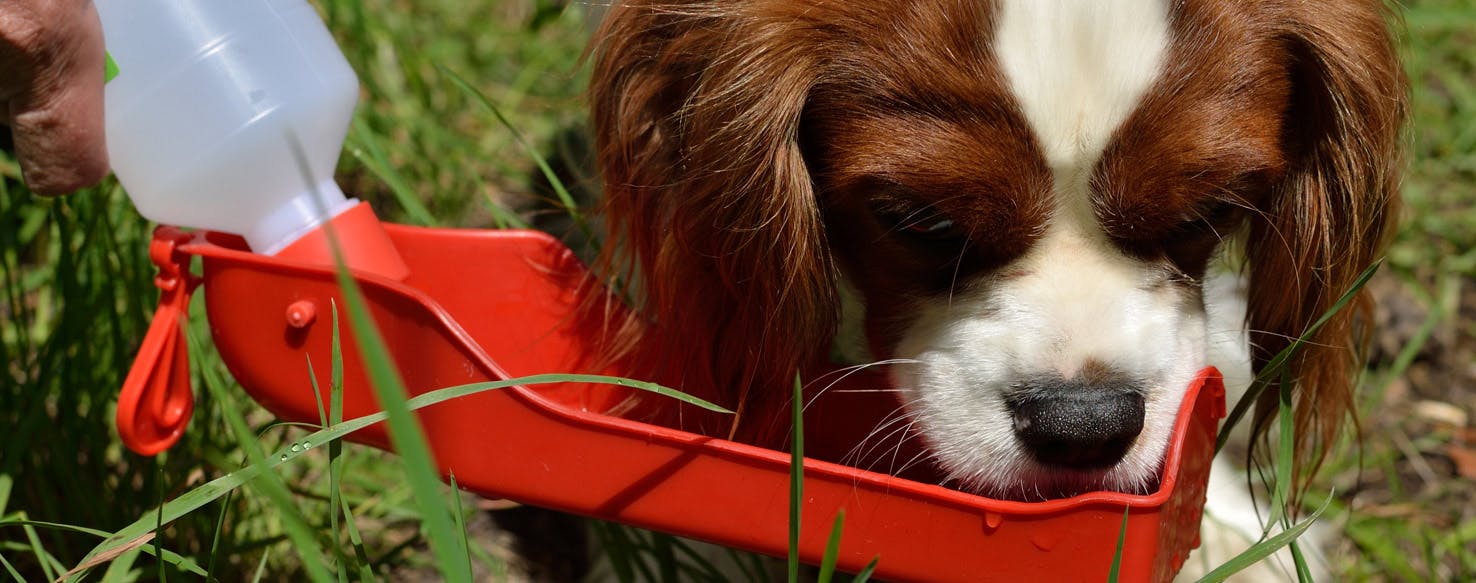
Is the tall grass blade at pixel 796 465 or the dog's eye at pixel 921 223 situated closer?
the tall grass blade at pixel 796 465

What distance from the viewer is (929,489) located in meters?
1.61

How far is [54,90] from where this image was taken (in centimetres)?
160

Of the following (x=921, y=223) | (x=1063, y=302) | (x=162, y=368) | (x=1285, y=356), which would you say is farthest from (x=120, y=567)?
(x=1285, y=356)

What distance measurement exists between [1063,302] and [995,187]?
169mm

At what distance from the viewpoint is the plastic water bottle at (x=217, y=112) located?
1.77m

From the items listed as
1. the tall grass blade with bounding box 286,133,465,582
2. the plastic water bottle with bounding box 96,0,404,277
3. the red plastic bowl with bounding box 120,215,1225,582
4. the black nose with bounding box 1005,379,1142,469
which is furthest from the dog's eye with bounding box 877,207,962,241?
the tall grass blade with bounding box 286,133,465,582

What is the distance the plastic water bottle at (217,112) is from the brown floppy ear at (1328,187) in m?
1.26

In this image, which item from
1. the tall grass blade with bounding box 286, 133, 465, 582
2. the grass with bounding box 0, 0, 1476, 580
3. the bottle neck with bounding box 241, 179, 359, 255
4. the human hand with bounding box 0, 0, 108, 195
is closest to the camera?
the tall grass blade with bounding box 286, 133, 465, 582

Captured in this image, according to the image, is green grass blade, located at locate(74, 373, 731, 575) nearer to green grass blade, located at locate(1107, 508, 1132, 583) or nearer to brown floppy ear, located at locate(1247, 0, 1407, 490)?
green grass blade, located at locate(1107, 508, 1132, 583)

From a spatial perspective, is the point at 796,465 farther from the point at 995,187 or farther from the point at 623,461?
the point at 995,187

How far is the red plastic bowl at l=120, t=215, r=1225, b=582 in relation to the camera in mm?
1604

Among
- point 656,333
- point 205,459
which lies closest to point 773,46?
point 656,333

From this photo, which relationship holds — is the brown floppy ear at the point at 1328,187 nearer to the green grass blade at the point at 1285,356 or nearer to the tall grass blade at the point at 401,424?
the green grass blade at the point at 1285,356

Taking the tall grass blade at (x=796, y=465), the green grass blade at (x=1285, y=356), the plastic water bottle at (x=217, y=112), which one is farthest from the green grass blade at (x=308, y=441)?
the green grass blade at (x=1285, y=356)
